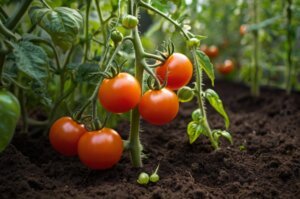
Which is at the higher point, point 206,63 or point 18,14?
point 18,14

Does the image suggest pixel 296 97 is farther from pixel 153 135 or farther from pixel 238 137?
pixel 153 135

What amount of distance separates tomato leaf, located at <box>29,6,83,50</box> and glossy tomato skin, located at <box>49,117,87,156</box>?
29 centimetres

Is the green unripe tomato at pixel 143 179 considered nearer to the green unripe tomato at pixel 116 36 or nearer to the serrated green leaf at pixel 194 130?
the serrated green leaf at pixel 194 130

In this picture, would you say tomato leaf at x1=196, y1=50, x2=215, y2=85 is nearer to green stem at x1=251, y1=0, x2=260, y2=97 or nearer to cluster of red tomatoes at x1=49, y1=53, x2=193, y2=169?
cluster of red tomatoes at x1=49, y1=53, x2=193, y2=169

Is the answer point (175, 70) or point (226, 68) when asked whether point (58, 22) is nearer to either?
point (175, 70)

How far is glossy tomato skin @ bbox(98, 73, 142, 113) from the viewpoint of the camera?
1.34 meters

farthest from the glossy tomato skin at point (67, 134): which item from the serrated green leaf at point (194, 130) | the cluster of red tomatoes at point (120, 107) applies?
the serrated green leaf at point (194, 130)

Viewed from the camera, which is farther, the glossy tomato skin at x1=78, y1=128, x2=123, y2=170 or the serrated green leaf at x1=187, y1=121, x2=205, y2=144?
the serrated green leaf at x1=187, y1=121, x2=205, y2=144

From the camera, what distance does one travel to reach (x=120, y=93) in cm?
134

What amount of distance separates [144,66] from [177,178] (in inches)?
15.1

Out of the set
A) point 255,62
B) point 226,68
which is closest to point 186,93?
point 255,62

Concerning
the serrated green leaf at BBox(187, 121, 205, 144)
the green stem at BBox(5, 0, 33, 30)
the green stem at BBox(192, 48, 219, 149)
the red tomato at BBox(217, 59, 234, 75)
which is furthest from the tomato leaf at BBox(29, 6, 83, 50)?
the red tomato at BBox(217, 59, 234, 75)

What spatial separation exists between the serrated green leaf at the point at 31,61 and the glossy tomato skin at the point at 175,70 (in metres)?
0.39

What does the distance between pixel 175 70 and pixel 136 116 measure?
21cm
